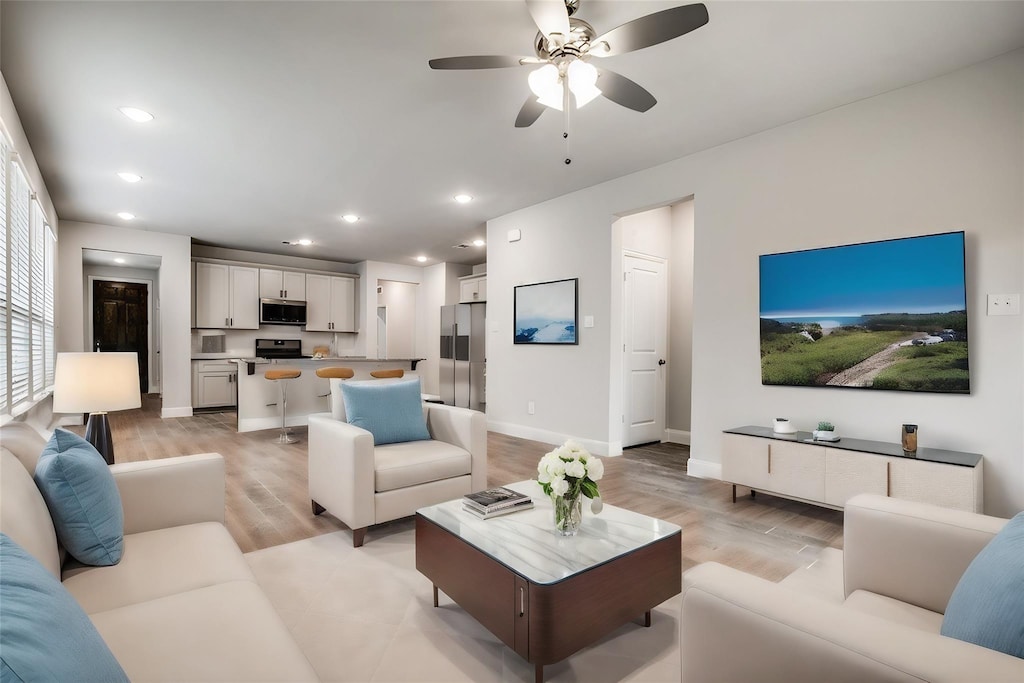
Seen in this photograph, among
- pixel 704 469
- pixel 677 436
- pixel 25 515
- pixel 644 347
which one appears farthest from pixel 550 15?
pixel 677 436

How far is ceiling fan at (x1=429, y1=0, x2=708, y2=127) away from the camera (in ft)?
6.45

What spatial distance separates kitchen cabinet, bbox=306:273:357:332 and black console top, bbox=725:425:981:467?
732cm

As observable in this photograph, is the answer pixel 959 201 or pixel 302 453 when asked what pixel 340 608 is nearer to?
pixel 302 453

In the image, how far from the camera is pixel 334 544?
104 inches

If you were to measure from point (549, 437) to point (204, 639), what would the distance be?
14.3 ft

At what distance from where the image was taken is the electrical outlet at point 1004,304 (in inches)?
103

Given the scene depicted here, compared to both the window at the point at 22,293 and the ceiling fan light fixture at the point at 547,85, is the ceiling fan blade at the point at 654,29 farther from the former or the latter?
the window at the point at 22,293

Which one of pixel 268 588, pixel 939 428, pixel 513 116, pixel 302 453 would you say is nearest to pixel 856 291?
pixel 939 428

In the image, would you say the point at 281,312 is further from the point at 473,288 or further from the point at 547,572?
the point at 547,572

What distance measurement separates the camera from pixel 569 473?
5.74ft

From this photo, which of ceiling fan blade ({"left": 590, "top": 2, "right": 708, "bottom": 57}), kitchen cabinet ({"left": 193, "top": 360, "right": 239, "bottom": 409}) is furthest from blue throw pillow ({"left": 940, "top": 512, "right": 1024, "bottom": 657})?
kitchen cabinet ({"left": 193, "top": 360, "right": 239, "bottom": 409})

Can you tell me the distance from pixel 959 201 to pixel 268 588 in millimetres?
4139

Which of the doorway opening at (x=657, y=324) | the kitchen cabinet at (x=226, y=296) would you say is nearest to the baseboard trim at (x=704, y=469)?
the doorway opening at (x=657, y=324)

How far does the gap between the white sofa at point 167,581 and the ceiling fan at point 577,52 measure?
2.10 meters
